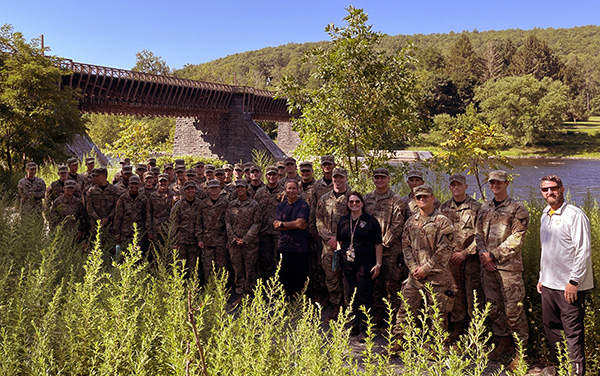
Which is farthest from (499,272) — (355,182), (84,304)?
(355,182)

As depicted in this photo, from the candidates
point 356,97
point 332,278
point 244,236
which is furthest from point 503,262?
point 356,97

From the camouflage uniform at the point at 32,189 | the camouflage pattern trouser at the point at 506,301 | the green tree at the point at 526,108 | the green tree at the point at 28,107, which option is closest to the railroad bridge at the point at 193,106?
the green tree at the point at 28,107

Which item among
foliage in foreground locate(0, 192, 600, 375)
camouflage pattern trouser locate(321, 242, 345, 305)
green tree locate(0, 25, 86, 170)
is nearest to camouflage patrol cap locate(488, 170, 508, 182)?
camouflage pattern trouser locate(321, 242, 345, 305)

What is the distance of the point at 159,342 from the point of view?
336cm

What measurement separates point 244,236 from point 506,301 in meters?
3.83

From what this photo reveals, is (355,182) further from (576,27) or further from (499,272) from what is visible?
(576,27)

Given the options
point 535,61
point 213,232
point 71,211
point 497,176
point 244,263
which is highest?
point 535,61

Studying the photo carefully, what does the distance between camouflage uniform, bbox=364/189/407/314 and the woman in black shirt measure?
330 millimetres

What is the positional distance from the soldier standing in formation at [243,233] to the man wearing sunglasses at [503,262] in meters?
3.40

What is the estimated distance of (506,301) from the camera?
5.17 metres

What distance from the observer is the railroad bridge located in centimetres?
3798

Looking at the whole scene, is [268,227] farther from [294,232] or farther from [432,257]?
[432,257]

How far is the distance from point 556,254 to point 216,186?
4.97m

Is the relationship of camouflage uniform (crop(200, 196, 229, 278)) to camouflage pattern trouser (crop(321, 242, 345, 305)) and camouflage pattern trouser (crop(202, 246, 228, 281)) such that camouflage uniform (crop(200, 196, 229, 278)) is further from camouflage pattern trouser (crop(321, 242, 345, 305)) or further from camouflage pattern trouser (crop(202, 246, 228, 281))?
camouflage pattern trouser (crop(321, 242, 345, 305))
